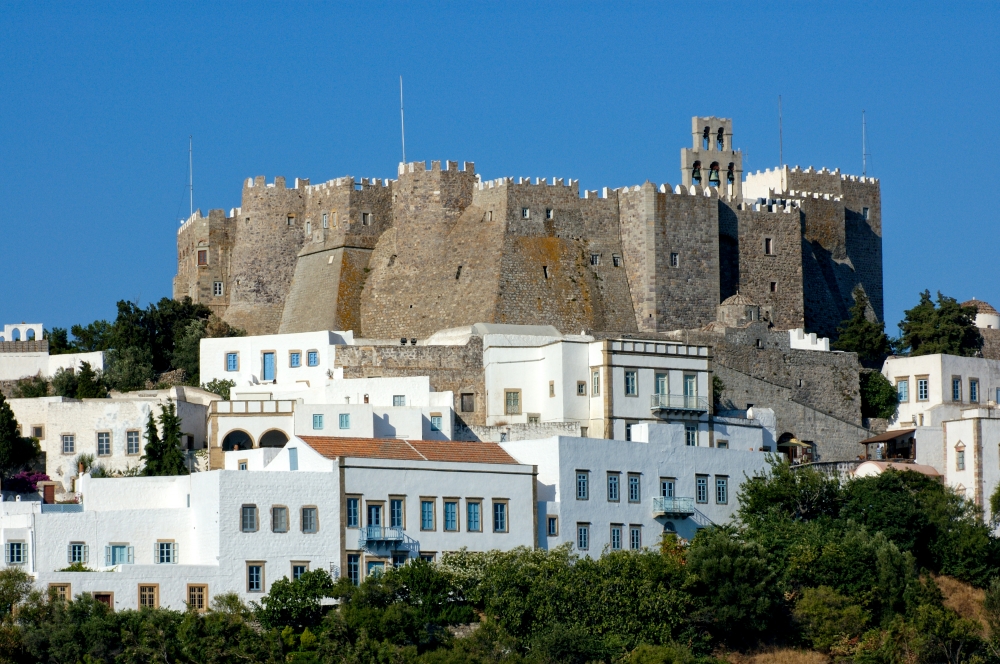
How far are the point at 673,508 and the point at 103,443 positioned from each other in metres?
17.4

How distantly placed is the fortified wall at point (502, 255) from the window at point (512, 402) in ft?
24.7

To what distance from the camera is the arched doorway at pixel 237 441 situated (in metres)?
62.2

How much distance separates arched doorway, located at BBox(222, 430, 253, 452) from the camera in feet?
204

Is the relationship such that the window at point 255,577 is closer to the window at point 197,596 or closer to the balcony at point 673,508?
the window at point 197,596

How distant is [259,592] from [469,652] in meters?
5.34

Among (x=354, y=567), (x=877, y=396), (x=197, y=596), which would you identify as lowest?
(x=197, y=596)

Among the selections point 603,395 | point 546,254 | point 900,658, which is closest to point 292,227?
point 546,254

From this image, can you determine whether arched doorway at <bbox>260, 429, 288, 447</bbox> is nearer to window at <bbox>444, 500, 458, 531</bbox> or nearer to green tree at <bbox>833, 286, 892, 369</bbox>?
window at <bbox>444, 500, 458, 531</bbox>

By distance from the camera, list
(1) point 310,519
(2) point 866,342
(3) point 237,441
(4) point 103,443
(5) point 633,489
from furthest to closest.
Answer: (2) point 866,342
(3) point 237,441
(4) point 103,443
(5) point 633,489
(1) point 310,519

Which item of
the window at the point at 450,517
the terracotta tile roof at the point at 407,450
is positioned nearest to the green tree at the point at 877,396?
the terracotta tile roof at the point at 407,450

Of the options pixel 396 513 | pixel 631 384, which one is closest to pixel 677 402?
pixel 631 384

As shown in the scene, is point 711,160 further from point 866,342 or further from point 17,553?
point 17,553

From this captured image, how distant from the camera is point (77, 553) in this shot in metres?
51.2

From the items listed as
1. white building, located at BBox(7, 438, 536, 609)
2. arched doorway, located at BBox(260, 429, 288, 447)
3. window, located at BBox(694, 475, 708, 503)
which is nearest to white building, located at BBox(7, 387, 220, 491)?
arched doorway, located at BBox(260, 429, 288, 447)
